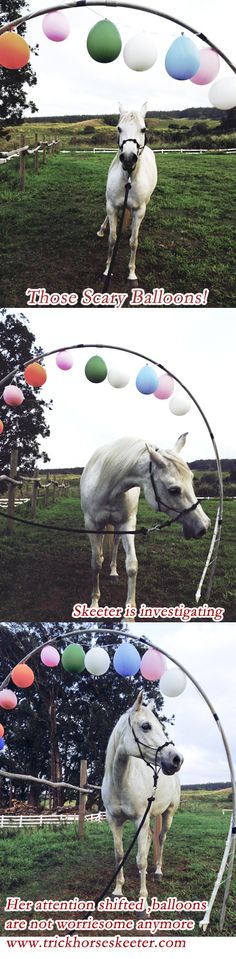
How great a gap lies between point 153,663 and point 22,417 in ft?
11.9

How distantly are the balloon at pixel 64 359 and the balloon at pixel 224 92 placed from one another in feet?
5.69

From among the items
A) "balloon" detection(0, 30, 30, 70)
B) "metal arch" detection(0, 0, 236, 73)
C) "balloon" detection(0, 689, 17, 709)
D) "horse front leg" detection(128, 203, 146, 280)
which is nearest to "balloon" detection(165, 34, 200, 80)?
"metal arch" detection(0, 0, 236, 73)

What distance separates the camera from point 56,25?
7648 mm

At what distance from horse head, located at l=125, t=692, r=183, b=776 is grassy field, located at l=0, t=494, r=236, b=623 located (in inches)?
66.3

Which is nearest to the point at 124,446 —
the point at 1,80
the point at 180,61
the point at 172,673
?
the point at 172,673

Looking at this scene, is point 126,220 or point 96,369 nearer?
point 96,369

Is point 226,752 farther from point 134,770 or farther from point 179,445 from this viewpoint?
point 179,445

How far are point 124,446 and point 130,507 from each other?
0.39m

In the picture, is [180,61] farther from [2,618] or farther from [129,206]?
[2,618]

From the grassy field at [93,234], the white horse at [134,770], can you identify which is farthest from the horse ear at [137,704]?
the grassy field at [93,234]

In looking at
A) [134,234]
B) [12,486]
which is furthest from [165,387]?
[12,486]

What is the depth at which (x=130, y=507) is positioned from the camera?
8984 millimetres

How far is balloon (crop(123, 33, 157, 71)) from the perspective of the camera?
750cm

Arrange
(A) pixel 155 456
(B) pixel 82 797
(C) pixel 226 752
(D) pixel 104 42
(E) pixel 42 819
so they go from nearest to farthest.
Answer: (D) pixel 104 42
(C) pixel 226 752
(A) pixel 155 456
(B) pixel 82 797
(E) pixel 42 819
